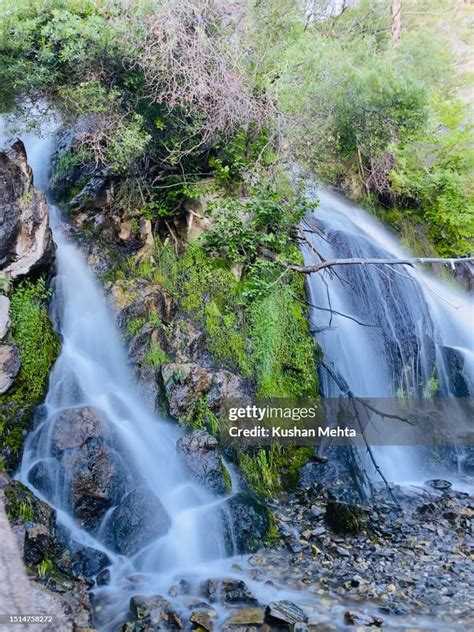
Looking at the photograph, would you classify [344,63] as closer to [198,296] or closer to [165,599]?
[198,296]

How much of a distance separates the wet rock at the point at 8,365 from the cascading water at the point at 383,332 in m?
4.04

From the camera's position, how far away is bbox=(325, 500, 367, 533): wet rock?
538cm

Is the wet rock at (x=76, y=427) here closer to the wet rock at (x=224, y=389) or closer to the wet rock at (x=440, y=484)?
the wet rock at (x=224, y=389)

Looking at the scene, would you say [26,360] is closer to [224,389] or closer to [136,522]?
[136,522]

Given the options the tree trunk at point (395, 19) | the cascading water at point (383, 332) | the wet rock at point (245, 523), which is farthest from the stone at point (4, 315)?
the tree trunk at point (395, 19)

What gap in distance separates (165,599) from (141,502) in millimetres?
987

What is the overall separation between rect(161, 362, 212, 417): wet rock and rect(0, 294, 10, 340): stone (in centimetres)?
185

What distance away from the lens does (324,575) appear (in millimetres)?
4664

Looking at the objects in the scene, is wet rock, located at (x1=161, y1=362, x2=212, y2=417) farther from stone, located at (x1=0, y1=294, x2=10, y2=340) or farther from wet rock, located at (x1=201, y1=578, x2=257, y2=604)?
wet rock, located at (x1=201, y1=578, x2=257, y2=604)

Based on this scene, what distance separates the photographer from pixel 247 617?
3994mm

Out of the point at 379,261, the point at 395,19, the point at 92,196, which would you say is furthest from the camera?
the point at 395,19

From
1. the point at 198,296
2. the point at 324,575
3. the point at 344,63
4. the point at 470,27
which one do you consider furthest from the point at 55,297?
the point at 470,27

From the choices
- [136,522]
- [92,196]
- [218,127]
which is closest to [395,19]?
[218,127]

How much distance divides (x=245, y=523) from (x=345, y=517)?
1117 mm
